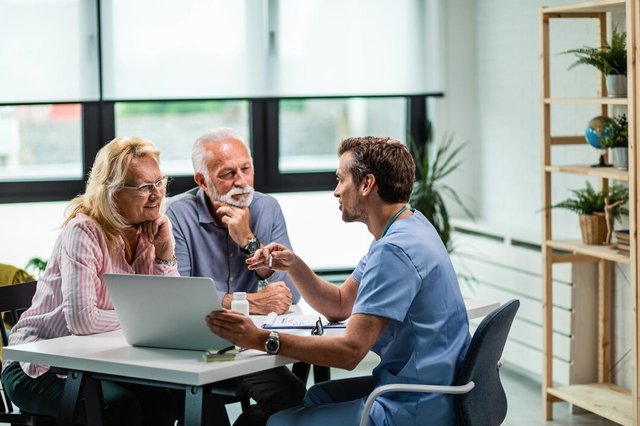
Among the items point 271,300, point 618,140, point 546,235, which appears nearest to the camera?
point 271,300

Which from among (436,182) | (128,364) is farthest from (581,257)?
(128,364)

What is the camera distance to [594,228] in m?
4.48

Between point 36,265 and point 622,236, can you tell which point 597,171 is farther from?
point 36,265

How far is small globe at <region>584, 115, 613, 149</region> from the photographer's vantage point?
14.2 ft

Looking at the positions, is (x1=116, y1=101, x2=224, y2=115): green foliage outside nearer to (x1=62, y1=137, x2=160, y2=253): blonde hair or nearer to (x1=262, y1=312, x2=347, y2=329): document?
(x1=62, y1=137, x2=160, y2=253): blonde hair

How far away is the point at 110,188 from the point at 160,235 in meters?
0.25

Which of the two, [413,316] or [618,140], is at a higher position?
[618,140]

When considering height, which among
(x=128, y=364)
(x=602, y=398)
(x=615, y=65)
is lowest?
(x=602, y=398)

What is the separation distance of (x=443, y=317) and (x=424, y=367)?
148mm

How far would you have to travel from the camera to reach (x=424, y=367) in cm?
271

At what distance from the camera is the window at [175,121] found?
5641 mm

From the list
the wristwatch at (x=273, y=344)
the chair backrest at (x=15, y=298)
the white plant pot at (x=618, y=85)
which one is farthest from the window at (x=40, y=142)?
the wristwatch at (x=273, y=344)

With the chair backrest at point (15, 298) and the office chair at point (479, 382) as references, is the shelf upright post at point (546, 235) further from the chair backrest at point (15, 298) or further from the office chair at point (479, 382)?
the chair backrest at point (15, 298)

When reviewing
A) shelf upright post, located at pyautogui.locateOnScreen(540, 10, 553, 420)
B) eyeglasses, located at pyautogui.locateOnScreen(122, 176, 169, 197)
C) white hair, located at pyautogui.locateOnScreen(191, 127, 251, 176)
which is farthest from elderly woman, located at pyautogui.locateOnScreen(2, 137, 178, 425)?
shelf upright post, located at pyautogui.locateOnScreen(540, 10, 553, 420)
